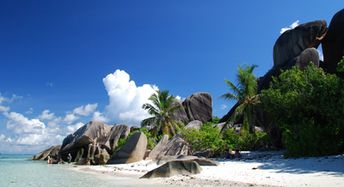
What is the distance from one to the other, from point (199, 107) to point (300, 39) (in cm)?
1804

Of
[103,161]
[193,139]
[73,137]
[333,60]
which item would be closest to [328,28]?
[333,60]

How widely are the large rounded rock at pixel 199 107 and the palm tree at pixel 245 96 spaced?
1689 cm

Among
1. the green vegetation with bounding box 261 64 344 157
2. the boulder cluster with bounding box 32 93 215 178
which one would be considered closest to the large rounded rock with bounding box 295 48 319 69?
the green vegetation with bounding box 261 64 344 157

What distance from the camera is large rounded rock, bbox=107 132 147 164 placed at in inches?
1124

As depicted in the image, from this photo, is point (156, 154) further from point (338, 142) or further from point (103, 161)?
point (338, 142)

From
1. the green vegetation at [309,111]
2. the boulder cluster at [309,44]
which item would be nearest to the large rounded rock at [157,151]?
the green vegetation at [309,111]

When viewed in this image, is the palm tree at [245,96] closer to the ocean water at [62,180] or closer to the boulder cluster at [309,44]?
the boulder cluster at [309,44]

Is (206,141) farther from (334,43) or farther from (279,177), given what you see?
(334,43)

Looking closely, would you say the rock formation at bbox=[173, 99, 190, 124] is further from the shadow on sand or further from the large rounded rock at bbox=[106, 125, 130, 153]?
the shadow on sand

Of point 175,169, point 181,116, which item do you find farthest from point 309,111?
point 181,116

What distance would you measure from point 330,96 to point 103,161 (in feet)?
73.4

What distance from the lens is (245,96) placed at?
32375 mm

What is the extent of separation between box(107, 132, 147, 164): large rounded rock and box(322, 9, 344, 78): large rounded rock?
1992cm

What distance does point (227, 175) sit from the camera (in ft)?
47.9
